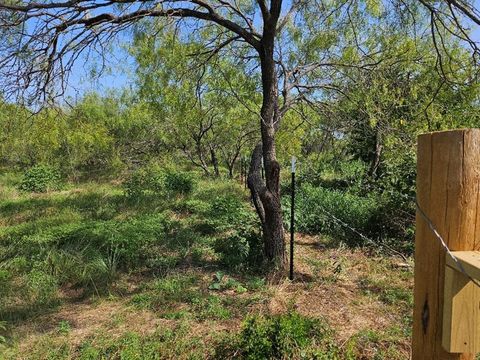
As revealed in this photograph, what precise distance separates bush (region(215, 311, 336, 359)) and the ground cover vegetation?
0.01 metres

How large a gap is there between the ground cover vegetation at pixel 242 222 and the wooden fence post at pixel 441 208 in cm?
200

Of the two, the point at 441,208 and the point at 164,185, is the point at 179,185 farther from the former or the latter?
the point at 441,208

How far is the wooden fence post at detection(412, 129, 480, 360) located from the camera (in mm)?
1360

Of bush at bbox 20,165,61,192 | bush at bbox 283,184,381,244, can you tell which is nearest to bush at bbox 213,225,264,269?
bush at bbox 283,184,381,244

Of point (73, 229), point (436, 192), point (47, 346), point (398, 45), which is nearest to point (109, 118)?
point (73, 229)

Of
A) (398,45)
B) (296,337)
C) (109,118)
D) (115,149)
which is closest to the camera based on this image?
(296,337)

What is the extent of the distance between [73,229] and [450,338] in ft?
22.5

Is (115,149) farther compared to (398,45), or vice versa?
(115,149)

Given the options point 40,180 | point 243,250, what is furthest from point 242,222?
point 40,180

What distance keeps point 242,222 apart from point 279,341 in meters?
3.83

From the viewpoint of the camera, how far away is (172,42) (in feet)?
19.8

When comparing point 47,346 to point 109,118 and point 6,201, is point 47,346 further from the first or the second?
point 109,118

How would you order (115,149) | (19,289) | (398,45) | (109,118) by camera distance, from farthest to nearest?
(109,118), (115,149), (398,45), (19,289)

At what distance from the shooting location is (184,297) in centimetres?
480
